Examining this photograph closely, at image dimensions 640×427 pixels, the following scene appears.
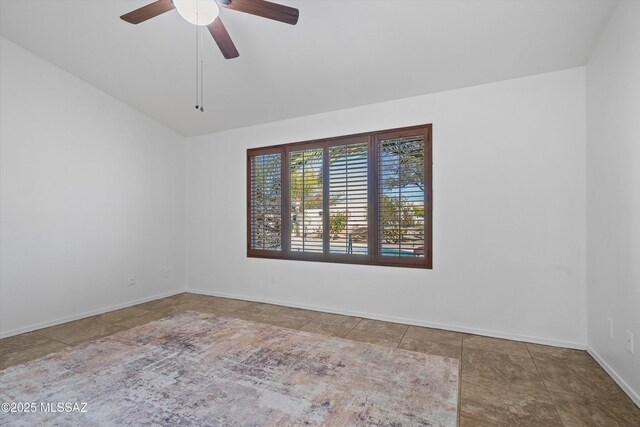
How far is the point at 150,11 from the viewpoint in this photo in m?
2.15

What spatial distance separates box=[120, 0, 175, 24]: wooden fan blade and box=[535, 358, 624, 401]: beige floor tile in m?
3.68

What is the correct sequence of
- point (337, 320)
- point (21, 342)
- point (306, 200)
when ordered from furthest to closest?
point (306, 200)
point (337, 320)
point (21, 342)

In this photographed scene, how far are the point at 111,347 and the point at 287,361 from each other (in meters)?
1.59

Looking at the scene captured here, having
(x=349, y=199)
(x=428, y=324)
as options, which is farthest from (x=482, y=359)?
(x=349, y=199)

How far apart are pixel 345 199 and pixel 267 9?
2291 mm

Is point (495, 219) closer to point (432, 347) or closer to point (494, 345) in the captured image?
point (494, 345)

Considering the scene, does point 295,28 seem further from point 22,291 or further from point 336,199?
point 22,291

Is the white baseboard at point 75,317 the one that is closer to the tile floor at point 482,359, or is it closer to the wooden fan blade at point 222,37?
the tile floor at point 482,359

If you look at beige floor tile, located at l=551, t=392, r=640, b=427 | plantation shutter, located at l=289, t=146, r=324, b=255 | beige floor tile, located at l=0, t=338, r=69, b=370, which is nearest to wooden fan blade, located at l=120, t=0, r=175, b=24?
plantation shutter, located at l=289, t=146, r=324, b=255

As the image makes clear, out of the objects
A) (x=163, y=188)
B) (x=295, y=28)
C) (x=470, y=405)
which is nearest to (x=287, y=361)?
(x=470, y=405)

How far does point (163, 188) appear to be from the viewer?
484 centimetres

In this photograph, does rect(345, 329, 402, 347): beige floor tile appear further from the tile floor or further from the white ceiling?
the white ceiling

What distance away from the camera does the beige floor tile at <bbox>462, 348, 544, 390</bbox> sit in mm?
2244

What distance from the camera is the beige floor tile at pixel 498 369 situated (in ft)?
7.36
